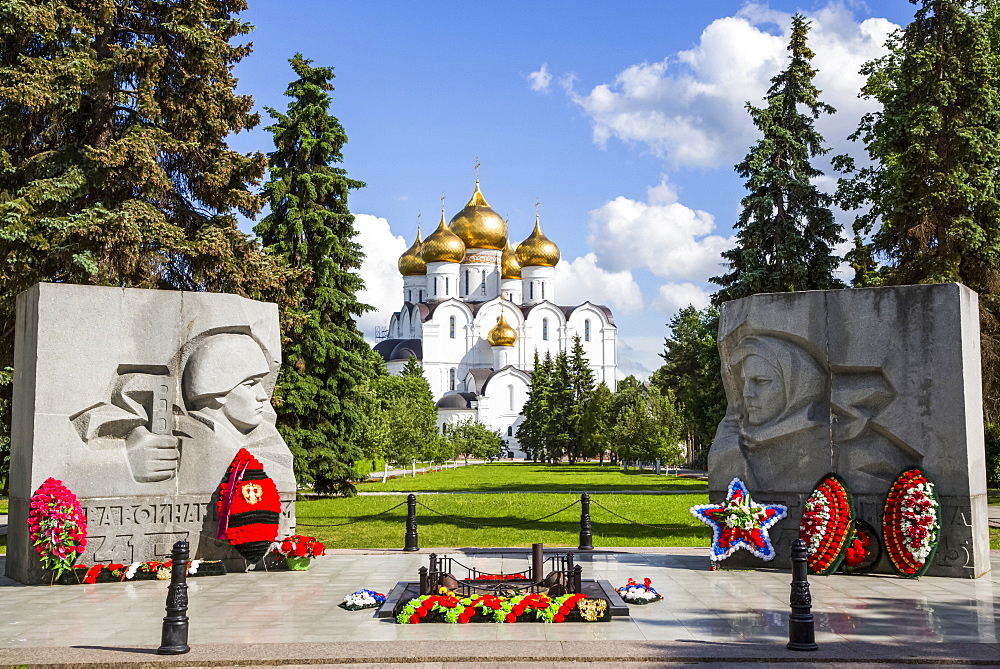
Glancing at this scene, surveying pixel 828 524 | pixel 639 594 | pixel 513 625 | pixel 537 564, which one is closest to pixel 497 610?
pixel 513 625

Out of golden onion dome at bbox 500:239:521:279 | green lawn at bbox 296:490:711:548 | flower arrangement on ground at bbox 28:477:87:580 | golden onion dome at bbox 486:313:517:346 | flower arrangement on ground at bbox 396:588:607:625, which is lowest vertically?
green lawn at bbox 296:490:711:548

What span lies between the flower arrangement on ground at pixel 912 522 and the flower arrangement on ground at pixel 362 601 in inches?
275

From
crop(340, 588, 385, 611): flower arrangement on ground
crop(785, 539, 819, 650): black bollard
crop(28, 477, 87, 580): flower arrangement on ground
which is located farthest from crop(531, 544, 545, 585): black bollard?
crop(28, 477, 87, 580): flower arrangement on ground

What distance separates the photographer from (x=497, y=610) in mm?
9688

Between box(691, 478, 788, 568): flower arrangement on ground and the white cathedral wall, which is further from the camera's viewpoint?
the white cathedral wall

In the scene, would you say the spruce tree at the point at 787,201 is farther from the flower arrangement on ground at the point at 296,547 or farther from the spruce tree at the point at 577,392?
the spruce tree at the point at 577,392

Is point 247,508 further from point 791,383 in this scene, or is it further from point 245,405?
point 791,383

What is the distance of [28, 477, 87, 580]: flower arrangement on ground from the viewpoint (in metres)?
12.3

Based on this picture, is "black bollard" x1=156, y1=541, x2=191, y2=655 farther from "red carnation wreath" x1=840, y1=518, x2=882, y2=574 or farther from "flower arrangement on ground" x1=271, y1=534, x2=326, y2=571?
"red carnation wreath" x1=840, y1=518, x2=882, y2=574

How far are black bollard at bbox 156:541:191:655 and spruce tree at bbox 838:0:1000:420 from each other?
18.5 m

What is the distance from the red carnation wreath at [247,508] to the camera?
13484 mm

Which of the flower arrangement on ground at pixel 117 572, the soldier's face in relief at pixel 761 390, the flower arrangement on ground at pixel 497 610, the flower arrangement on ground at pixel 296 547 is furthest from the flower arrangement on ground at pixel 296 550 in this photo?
the soldier's face in relief at pixel 761 390

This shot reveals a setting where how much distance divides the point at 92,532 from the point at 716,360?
2288 cm

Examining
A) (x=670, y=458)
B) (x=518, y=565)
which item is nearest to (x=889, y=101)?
(x=518, y=565)
